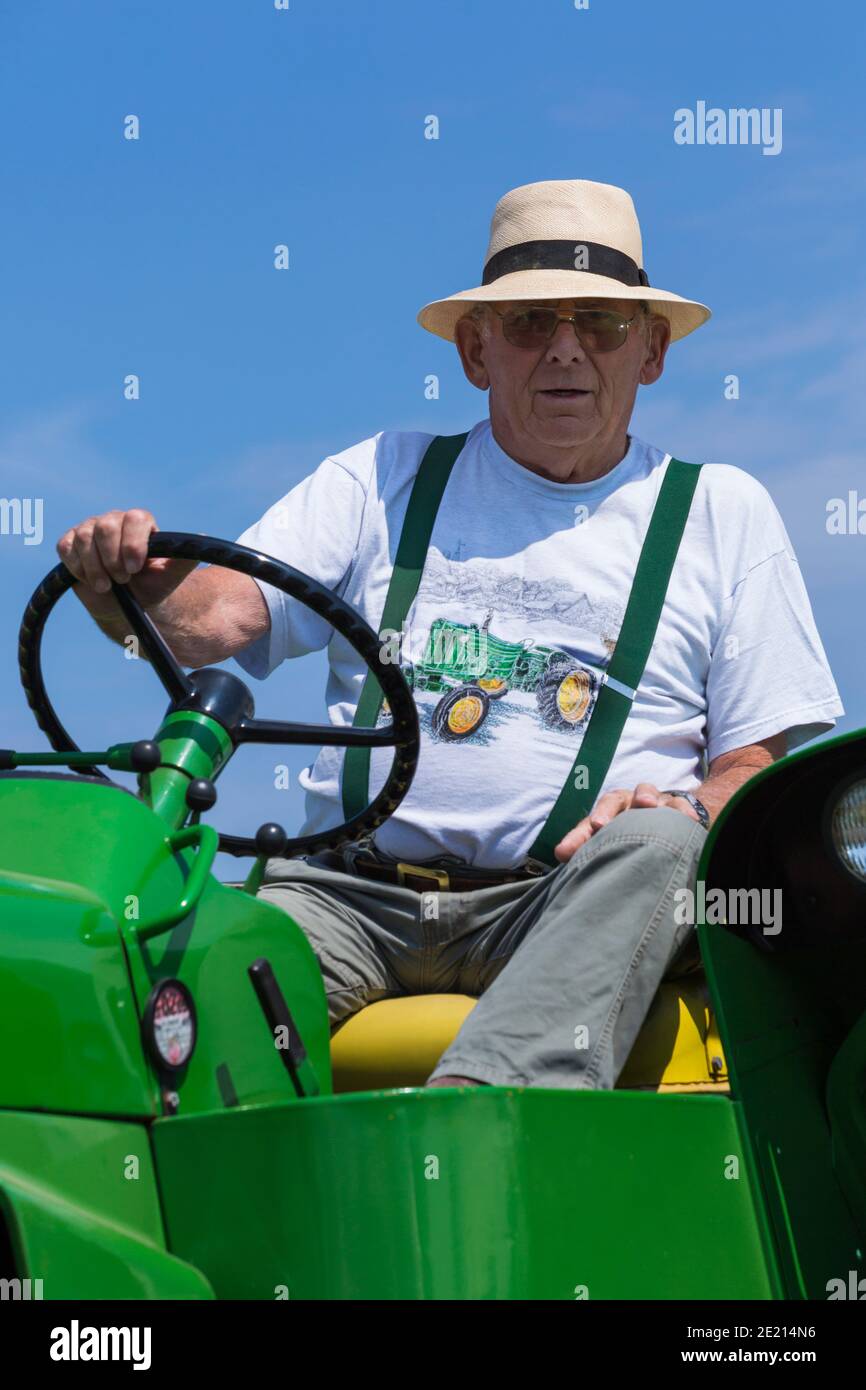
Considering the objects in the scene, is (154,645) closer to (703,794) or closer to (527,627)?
(527,627)

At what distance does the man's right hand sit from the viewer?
2.46 m

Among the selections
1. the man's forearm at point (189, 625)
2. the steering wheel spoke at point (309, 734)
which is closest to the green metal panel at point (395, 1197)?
the steering wheel spoke at point (309, 734)

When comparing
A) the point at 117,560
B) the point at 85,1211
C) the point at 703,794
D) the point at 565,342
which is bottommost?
the point at 85,1211

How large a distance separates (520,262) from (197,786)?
1738 millimetres

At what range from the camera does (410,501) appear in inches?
127

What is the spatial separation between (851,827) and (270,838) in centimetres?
71

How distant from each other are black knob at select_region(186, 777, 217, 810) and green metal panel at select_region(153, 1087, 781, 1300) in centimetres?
39

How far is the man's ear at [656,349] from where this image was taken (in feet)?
11.7

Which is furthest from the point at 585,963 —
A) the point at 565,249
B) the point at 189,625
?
the point at 565,249

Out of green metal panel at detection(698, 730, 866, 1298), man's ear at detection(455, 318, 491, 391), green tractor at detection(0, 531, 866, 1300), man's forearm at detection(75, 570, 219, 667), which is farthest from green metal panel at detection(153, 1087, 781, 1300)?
man's ear at detection(455, 318, 491, 391)

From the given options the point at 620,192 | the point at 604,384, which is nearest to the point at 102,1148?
the point at 604,384

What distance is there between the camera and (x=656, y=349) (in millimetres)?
3598
